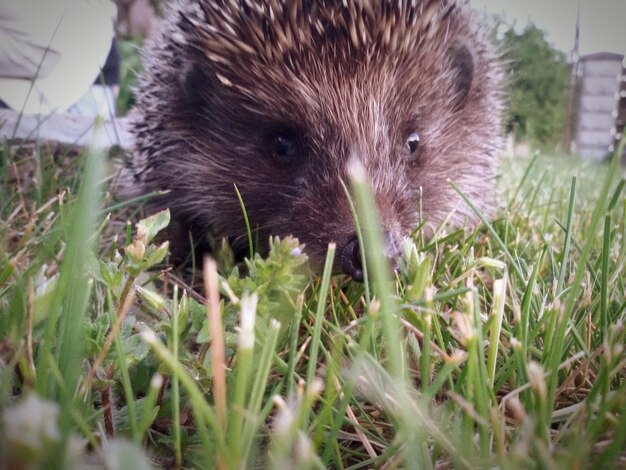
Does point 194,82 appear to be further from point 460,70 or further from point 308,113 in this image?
point 460,70

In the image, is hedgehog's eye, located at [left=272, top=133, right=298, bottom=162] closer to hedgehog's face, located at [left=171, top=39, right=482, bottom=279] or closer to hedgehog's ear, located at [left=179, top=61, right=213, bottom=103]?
hedgehog's face, located at [left=171, top=39, right=482, bottom=279]

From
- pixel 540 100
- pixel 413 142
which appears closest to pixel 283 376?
pixel 413 142

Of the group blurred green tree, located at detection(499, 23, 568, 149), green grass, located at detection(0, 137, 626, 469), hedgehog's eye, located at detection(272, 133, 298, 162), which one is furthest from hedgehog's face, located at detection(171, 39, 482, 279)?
blurred green tree, located at detection(499, 23, 568, 149)

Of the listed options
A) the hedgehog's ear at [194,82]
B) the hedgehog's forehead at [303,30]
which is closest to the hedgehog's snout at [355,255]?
the hedgehog's forehead at [303,30]

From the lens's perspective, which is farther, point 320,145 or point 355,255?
point 320,145

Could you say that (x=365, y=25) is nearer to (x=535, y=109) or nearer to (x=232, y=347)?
(x=232, y=347)

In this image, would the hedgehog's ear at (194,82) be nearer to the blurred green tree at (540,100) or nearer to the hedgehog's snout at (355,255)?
the hedgehog's snout at (355,255)
